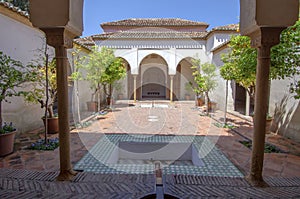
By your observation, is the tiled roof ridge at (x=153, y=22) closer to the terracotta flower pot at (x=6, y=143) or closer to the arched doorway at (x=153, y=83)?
the arched doorway at (x=153, y=83)

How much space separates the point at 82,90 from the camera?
40.0 ft

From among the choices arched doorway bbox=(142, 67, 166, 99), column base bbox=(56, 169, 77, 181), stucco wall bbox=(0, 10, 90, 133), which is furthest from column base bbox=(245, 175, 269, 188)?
arched doorway bbox=(142, 67, 166, 99)

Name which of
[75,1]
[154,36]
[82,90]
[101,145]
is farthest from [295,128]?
[154,36]

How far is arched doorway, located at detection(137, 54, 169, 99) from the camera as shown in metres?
20.0

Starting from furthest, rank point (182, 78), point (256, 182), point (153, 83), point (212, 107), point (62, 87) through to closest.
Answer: point (153, 83)
point (182, 78)
point (212, 107)
point (62, 87)
point (256, 182)

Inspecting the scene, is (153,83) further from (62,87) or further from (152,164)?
(62,87)

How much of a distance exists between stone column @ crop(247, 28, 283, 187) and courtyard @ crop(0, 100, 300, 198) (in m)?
0.32

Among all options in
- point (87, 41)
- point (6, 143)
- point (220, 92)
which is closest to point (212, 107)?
point (220, 92)

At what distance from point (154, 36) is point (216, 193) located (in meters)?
15.5

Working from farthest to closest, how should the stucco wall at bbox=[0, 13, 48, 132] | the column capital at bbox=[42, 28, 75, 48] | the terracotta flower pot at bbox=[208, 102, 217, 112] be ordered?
the terracotta flower pot at bbox=[208, 102, 217, 112] < the stucco wall at bbox=[0, 13, 48, 132] < the column capital at bbox=[42, 28, 75, 48]

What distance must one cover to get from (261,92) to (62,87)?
338cm

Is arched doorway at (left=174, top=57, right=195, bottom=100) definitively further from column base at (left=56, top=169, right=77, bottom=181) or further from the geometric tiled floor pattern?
column base at (left=56, top=169, right=77, bottom=181)

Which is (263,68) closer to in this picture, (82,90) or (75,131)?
(75,131)

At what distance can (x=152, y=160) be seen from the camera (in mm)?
5949
